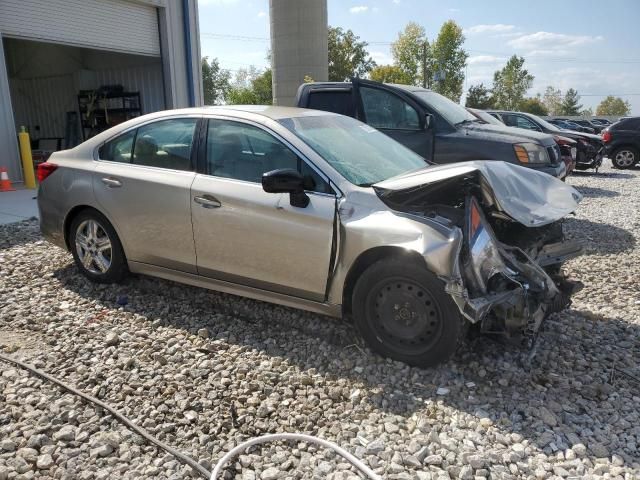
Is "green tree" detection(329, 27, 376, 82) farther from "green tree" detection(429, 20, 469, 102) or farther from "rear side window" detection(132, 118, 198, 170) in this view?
"rear side window" detection(132, 118, 198, 170)

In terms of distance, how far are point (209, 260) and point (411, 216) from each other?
1618 millimetres

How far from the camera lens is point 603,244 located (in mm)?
6445

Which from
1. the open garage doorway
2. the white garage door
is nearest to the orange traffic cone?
the white garage door

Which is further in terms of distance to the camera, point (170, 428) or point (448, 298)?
point (448, 298)

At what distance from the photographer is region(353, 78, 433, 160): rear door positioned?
7.30 m

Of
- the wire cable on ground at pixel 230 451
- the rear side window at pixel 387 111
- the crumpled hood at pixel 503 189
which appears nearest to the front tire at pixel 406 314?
the crumpled hood at pixel 503 189

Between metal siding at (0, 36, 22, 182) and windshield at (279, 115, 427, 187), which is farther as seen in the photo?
metal siding at (0, 36, 22, 182)

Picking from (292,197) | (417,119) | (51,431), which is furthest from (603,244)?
(51,431)

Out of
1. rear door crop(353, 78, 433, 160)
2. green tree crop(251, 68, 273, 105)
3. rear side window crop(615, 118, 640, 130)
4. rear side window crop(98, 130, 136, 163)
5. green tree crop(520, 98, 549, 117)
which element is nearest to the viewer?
rear side window crop(98, 130, 136, 163)

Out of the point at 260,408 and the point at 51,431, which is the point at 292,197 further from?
the point at 51,431

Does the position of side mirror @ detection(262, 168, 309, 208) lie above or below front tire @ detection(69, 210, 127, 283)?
above

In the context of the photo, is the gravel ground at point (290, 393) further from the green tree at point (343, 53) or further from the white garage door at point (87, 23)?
the green tree at point (343, 53)

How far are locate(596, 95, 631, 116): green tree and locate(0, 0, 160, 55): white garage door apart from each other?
119m

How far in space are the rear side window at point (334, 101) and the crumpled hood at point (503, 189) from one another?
4.26 m
